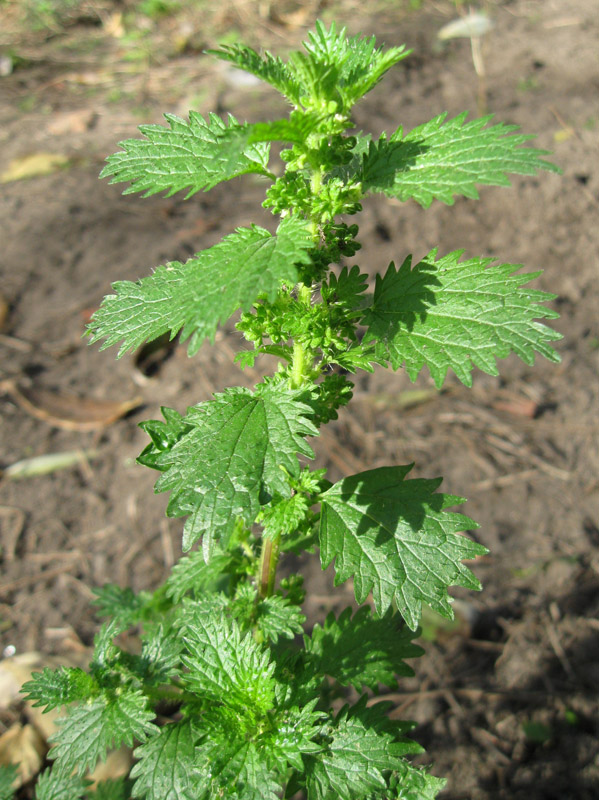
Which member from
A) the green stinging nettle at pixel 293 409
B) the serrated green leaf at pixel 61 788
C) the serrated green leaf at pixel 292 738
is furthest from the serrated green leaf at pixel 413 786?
the serrated green leaf at pixel 61 788

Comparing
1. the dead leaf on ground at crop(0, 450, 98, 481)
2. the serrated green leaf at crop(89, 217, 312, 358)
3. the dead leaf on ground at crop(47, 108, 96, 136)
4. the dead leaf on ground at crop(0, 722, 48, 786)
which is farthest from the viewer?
the dead leaf on ground at crop(47, 108, 96, 136)

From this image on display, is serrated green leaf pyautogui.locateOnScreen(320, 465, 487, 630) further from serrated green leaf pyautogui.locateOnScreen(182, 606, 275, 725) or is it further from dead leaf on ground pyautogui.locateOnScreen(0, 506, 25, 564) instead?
dead leaf on ground pyautogui.locateOnScreen(0, 506, 25, 564)

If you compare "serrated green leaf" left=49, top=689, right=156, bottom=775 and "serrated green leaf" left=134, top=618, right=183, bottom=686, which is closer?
"serrated green leaf" left=49, top=689, right=156, bottom=775

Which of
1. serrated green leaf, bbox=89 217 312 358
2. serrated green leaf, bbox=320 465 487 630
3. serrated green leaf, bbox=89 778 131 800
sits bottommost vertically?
serrated green leaf, bbox=89 778 131 800

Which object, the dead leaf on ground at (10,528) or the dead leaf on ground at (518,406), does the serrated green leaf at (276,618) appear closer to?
the dead leaf on ground at (10,528)

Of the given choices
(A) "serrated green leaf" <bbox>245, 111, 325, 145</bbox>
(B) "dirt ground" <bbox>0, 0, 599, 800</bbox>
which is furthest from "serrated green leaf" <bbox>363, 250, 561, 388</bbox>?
(B) "dirt ground" <bbox>0, 0, 599, 800</bbox>

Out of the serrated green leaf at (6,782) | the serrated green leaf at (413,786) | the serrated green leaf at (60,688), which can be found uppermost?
the serrated green leaf at (60,688)
